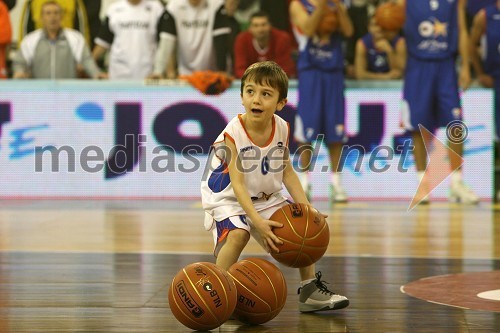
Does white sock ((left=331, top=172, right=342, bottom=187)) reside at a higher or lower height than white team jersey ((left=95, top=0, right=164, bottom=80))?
lower

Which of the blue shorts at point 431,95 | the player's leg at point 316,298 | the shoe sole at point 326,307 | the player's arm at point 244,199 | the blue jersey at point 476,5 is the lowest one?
the shoe sole at point 326,307

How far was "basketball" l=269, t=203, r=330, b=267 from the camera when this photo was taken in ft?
16.5

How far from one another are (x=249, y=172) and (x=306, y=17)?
6300 millimetres

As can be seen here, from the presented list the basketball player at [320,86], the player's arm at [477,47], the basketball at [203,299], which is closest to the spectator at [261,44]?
the basketball player at [320,86]

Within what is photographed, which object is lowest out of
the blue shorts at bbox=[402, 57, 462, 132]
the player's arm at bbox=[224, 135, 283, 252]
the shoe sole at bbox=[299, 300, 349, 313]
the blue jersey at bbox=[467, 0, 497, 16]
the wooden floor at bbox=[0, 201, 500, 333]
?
the wooden floor at bbox=[0, 201, 500, 333]

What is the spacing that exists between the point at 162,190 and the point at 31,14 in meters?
2.87

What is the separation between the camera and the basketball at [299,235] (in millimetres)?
5043

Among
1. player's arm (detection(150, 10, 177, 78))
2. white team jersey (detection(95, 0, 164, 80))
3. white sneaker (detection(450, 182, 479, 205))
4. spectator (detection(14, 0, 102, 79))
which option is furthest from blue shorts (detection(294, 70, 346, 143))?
spectator (detection(14, 0, 102, 79))

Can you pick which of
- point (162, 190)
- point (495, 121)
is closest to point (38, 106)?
point (162, 190)

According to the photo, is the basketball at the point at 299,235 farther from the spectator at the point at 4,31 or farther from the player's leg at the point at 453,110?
the spectator at the point at 4,31

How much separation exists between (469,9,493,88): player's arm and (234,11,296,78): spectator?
7.35ft

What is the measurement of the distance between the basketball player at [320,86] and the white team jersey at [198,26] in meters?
1.05

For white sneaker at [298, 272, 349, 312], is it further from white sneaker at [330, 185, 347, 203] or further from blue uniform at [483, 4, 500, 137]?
blue uniform at [483, 4, 500, 137]

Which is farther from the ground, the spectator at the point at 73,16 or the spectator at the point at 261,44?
the spectator at the point at 73,16
